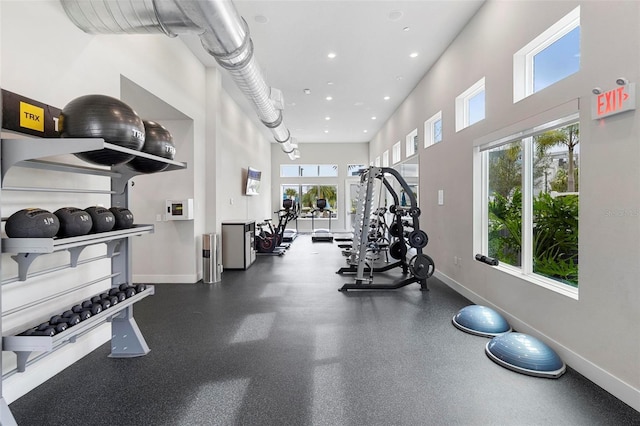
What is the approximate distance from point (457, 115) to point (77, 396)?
5.45 metres

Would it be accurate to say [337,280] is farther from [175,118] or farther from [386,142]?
[386,142]

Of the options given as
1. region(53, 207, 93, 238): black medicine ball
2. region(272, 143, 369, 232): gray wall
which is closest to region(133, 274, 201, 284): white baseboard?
region(53, 207, 93, 238): black medicine ball

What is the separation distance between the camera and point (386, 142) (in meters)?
9.80

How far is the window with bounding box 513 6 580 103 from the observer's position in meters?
2.75

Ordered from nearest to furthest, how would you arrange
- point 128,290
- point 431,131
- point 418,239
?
point 128,290 → point 418,239 → point 431,131

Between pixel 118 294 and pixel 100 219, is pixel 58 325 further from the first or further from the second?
pixel 100 219

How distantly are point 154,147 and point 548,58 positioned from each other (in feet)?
12.5

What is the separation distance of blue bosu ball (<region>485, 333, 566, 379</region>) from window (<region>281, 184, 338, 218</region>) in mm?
10949

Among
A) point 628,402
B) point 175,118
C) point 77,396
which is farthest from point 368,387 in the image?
point 175,118

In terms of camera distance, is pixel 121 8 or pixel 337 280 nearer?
pixel 121 8

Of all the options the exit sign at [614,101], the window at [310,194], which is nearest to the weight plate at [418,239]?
the exit sign at [614,101]

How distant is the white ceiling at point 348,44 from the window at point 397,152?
1067mm

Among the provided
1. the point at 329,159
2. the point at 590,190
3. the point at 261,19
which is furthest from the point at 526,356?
the point at 329,159

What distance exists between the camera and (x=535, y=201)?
3.29m
